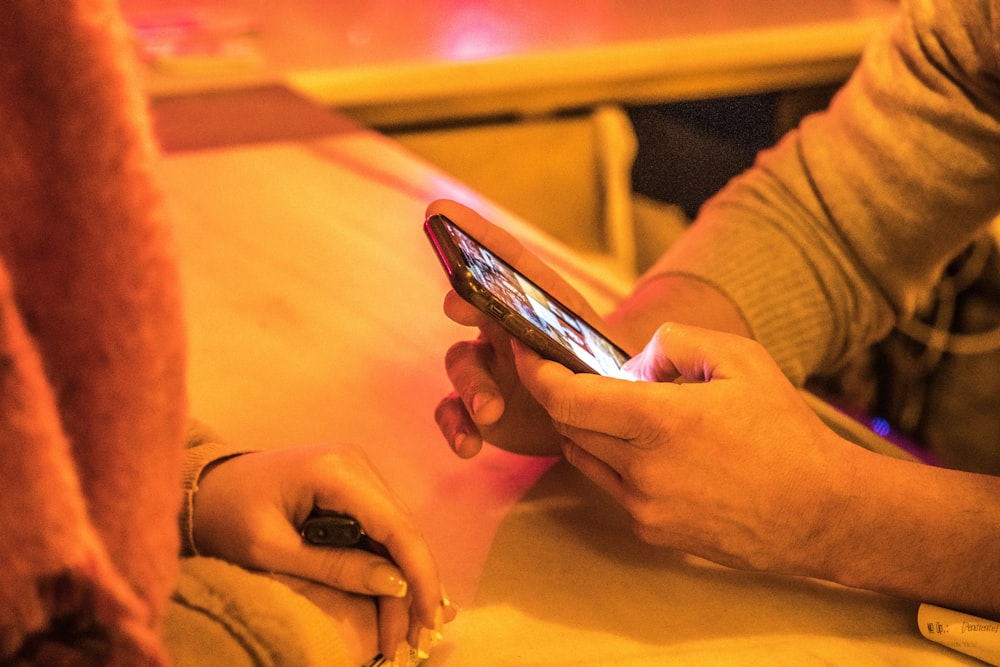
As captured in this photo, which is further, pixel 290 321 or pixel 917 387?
pixel 917 387

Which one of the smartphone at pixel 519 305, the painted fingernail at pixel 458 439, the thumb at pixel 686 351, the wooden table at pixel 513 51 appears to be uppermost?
the wooden table at pixel 513 51

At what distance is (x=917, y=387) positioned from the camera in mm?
1160

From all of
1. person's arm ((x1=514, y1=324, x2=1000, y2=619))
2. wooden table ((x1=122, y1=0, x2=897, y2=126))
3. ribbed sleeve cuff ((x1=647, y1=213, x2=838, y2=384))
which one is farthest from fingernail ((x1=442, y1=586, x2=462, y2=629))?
wooden table ((x1=122, y1=0, x2=897, y2=126))

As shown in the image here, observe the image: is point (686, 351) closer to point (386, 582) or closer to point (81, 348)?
point (386, 582)

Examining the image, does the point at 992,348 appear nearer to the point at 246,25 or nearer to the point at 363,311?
the point at 363,311

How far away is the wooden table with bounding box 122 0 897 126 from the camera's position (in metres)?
1.30

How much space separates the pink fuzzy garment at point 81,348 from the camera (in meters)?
0.28

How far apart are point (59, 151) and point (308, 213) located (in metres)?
0.70

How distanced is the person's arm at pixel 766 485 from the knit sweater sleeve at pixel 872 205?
24 centimetres

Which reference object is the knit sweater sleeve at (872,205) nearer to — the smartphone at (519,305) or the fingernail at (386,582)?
the smartphone at (519,305)

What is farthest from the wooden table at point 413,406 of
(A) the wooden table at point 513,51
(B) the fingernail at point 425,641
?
(A) the wooden table at point 513,51

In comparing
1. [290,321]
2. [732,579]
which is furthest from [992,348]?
[290,321]

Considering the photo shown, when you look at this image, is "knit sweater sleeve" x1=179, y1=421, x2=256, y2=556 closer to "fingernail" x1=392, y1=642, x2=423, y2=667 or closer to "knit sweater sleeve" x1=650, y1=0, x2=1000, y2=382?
"fingernail" x1=392, y1=642, x2=423, y2=667

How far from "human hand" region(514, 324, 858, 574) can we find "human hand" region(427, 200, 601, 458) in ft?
0.28
